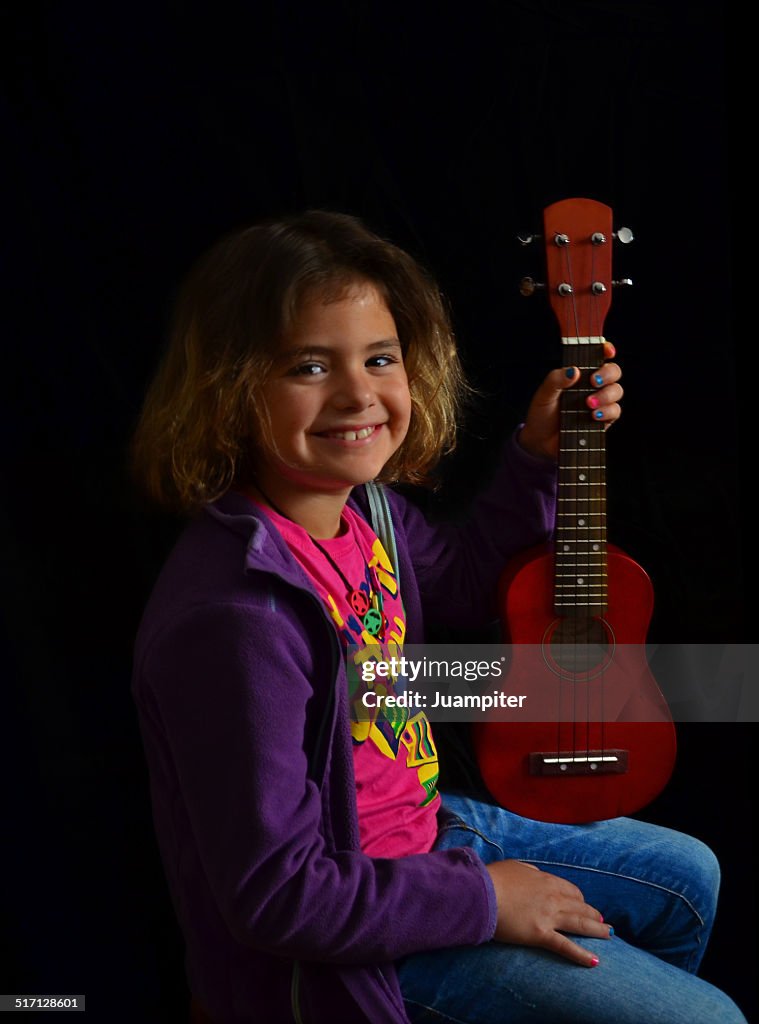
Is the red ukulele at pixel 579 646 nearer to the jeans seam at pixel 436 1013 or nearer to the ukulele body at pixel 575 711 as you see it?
the ukulele body at pixel 575 711

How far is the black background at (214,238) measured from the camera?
1262 mm

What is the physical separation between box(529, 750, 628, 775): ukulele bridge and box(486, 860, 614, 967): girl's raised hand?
16cm

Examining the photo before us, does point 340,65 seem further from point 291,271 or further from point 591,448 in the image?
point 591,448

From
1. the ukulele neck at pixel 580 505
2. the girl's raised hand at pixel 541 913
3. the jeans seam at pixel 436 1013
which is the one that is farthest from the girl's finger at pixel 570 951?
the ukulele neck at pixel 580 505

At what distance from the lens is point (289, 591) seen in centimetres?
96

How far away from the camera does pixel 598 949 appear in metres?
1.03

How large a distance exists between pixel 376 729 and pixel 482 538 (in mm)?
295

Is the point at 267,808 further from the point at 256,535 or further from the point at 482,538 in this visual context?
the point at 482,538

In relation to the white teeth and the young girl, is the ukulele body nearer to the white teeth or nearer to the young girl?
the young girl

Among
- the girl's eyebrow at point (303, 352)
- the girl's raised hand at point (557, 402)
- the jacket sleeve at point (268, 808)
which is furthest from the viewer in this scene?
the girl's raised hand at point (557, 402)

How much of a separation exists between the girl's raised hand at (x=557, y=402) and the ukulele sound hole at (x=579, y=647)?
19 centimetres

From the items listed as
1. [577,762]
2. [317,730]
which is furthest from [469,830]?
[317,730]

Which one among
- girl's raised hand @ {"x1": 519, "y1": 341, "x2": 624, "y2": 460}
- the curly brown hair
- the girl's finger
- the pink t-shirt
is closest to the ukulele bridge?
the pink t-shirt

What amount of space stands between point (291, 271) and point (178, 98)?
1.35ft
